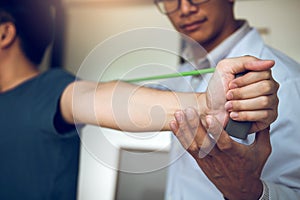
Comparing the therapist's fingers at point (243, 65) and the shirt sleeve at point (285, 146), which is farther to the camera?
the shirt sleeve at point (285, 146)

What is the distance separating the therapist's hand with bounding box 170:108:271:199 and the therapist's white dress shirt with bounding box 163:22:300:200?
0.07ft

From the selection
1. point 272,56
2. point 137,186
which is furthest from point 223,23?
point 137,186

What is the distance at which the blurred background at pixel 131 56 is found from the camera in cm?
56

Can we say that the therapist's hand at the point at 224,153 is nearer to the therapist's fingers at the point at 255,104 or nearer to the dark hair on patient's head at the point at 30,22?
the therapist's fingers at the point at 255,104

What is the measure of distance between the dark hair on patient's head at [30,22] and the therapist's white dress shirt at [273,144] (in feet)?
0.77

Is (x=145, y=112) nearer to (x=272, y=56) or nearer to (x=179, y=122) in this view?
(x=179, y=122)

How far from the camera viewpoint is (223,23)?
59 cm

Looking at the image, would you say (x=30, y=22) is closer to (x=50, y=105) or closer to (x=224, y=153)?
(x=50, y=105)

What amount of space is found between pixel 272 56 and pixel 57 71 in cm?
31

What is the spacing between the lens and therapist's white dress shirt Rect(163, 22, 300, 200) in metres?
0.44

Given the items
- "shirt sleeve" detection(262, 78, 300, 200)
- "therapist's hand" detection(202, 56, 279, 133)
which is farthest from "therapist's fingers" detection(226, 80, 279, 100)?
"shirt sleeve" detection(262, 78, 300, 200)

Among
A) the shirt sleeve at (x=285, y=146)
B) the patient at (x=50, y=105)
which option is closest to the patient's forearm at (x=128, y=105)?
the patient at (x=50, y=105)

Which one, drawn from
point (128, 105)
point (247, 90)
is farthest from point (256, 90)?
point (128, 105)

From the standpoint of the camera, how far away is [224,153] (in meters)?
0.36
